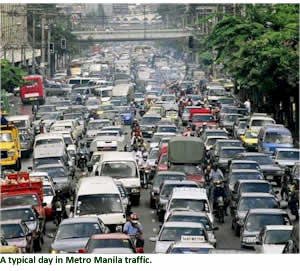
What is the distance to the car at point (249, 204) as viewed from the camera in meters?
35.3

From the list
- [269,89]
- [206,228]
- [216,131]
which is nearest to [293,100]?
[269,89]

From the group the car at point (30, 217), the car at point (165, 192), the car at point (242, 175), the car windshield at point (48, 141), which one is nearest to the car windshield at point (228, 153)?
→ the car windshield at point (48, 141)

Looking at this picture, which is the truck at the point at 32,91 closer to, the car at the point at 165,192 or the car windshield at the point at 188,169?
the car windshield at the point at 188,169

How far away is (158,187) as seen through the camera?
40.6m

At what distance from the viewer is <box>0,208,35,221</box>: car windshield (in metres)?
33.7

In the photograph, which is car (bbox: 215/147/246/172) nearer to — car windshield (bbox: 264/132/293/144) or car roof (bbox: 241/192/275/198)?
car windshield (bbox: 264/132/293/144)

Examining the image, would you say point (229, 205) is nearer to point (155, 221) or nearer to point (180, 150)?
point (155, 221)

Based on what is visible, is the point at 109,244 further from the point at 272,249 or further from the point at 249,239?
the point at 249,239

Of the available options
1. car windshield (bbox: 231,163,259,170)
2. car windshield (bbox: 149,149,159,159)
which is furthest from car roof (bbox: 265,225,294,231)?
car windshield (bbox: 149,149,159,159)

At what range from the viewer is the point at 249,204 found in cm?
3566

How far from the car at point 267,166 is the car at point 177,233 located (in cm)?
1613

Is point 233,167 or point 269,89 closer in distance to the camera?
point 233,167

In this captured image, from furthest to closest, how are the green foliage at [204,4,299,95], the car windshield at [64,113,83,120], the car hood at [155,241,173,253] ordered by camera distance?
1. the car windshield at [64,113,83,120]
2. the green foliage at [204,4,299,95]
3. the car hood at [155,241,173,253]

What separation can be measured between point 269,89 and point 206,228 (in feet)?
126
